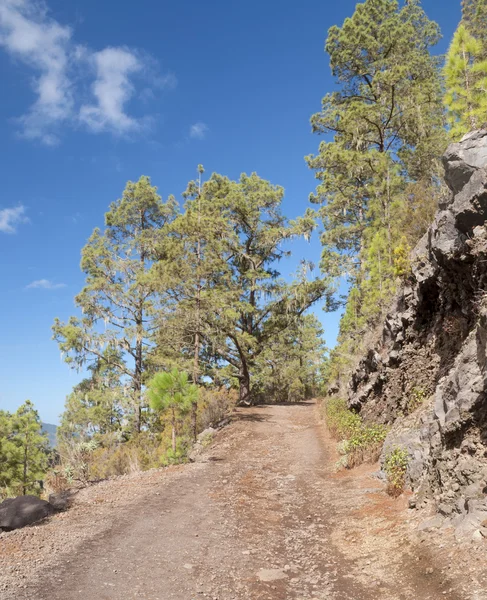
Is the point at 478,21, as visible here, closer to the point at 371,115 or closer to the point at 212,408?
the point at 371,115

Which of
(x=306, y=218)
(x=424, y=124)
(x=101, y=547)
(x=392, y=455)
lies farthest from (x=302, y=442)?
(x=424, y=124)

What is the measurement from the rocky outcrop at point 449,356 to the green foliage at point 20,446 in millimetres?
18889

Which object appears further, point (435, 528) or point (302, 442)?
point (302, 442)

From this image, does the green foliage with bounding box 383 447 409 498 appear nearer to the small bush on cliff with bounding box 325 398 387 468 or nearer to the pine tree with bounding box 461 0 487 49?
the small bush on cliff with bounding box 325 398 387 468

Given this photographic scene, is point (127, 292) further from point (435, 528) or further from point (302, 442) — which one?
point (435, 528)

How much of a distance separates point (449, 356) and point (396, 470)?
262 centimetres

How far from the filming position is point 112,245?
2320cm

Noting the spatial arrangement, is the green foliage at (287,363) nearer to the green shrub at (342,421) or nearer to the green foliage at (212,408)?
the green foliage at (212,408)

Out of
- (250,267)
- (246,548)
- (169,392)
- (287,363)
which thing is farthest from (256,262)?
(246,548)

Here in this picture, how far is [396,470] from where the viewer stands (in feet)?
23.3

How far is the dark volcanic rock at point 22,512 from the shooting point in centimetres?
659

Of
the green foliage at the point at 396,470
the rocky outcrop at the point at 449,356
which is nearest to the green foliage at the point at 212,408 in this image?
the rocky outcrop at the point at 449,356

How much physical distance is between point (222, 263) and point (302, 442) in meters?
8.32

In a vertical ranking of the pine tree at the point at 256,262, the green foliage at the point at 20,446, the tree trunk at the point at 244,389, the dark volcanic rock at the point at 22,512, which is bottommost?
the green foliage at the point at 20,446
